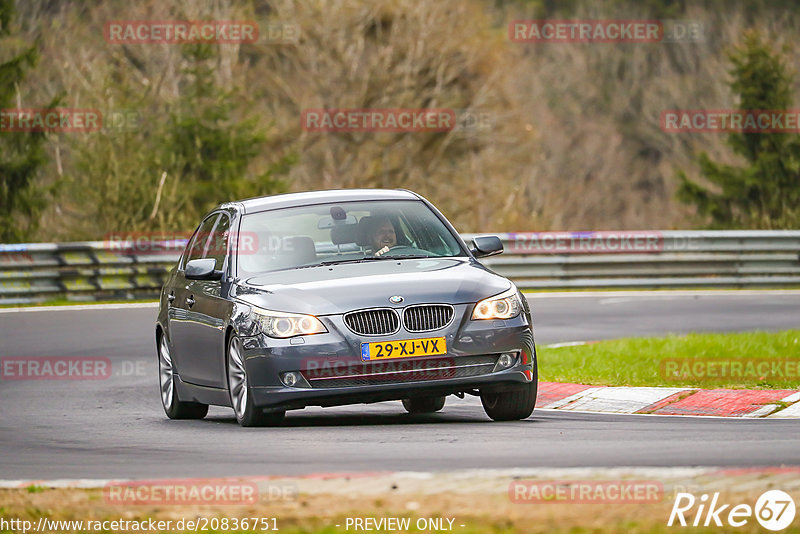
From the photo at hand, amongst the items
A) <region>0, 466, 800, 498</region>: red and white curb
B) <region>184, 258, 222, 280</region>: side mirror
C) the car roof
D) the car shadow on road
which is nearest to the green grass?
the car shadow on road

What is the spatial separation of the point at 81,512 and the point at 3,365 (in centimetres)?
1077

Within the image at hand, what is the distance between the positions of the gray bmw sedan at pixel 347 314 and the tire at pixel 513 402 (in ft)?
0.04

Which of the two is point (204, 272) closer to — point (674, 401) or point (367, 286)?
point (367, 286)

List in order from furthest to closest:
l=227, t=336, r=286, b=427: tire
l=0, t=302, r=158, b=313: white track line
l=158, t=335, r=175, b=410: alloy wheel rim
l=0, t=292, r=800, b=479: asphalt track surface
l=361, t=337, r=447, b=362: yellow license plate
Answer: l=0, t=302, r=158, b=313: white track line → l=158, t=335, r=175, b=410: alloy wheel rim → l=227, t=336, r=286, b=427: tire → l=361, t=337, r=447, b=362: yellow license plate → l=0, t=292, r=800, b=479: asphalt track surface

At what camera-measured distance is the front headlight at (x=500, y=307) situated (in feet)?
34.3

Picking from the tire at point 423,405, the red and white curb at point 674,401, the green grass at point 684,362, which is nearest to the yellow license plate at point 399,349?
the tire at point 423,405

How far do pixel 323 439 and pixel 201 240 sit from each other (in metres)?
3.66

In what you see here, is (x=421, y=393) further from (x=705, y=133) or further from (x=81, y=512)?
(x=705, y=133)

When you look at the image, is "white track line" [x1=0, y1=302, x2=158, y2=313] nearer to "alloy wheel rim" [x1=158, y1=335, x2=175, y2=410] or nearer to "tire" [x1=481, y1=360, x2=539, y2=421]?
"alloy wheel rim" [x1=158, y1=335, x2=175, y2=410]

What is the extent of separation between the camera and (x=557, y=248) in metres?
27.9

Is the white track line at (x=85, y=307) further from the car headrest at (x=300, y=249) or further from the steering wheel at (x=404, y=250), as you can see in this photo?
the steering wheel at (x=404, y=250)

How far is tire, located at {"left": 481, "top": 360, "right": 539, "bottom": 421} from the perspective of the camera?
10.8 m

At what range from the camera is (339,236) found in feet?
37.8

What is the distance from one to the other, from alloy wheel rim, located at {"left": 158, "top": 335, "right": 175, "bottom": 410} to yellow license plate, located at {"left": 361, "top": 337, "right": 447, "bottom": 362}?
2825 mm
